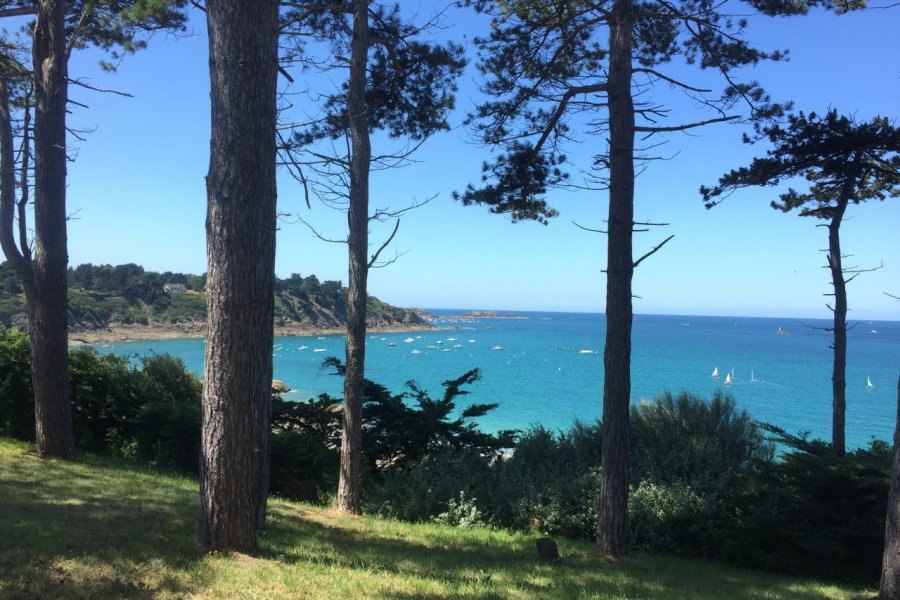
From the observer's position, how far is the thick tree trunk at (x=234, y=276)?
4.07 m

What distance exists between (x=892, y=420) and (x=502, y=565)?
3230 cm

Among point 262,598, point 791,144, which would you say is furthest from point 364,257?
point 791,144

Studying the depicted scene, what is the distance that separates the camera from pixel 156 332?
5878 centimetres

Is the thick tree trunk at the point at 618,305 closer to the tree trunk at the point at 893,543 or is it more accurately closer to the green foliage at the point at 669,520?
the green foliage at the point at 669,520

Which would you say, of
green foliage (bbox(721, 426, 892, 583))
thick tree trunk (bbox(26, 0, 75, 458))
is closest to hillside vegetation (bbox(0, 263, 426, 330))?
thick tree trunk (bbox(26, 0, 75, 458))

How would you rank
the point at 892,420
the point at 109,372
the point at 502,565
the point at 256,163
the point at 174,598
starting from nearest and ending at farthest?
the point at 174,598 → the point at 256,163 → the point at 502,565 → the point at 109,372 → the point at 892,420

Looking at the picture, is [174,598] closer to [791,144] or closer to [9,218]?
[9,218]

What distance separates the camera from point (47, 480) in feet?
21.6

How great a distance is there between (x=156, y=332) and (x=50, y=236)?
56.9 meters

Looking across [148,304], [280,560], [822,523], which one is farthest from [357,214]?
[148,304]

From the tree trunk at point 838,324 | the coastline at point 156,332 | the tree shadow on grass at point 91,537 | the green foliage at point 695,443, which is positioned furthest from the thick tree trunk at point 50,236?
the coastline at point 156,332

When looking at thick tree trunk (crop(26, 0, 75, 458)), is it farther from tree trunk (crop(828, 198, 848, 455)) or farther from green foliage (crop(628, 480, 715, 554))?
tree trunk (crop(828, 198, 848, 455))

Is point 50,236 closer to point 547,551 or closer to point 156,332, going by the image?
point 547,551

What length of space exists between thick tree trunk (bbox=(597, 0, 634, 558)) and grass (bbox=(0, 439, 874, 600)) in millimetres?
539
